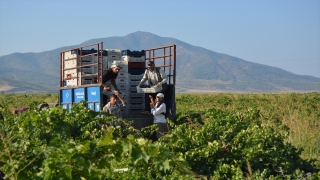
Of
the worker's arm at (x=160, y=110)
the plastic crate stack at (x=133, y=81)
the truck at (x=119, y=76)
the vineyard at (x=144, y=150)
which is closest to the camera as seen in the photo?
the vineyard at (x=144, y=150)

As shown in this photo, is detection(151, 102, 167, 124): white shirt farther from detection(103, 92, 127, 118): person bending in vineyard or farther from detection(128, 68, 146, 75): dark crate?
detection(128, 68, 146, 75): dark crate

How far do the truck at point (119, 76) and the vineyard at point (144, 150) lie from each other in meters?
2.23

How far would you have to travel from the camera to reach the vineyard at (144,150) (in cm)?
537

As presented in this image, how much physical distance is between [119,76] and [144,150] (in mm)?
11508

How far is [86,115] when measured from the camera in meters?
11.2

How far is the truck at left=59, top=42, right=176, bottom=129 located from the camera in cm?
1592

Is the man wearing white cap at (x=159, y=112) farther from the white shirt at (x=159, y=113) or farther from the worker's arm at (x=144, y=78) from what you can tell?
the worker's arm at (x=144, y=78)

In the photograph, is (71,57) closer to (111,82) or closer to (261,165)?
(111,82)

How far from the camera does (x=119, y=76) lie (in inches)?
663

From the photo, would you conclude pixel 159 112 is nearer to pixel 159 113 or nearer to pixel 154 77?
pixel 159 113

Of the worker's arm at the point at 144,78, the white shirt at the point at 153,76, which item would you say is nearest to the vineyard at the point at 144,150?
the white shirt at the point at 153,76

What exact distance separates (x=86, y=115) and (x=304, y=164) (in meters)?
3.81

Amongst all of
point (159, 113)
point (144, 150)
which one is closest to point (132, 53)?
point (159, 113)

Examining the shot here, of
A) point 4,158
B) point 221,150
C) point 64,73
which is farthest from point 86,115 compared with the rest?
point 64,73
